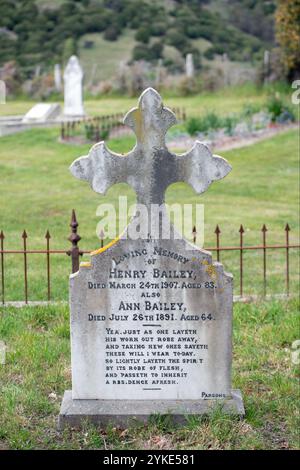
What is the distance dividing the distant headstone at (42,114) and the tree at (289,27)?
7185 millimetres

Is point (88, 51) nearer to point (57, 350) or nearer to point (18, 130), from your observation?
point (18, 130)

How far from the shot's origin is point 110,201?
12.9 m

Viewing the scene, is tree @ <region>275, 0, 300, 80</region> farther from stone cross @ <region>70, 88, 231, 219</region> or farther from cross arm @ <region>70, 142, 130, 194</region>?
cross arm @ <region>70, 142, 130, 194</region>

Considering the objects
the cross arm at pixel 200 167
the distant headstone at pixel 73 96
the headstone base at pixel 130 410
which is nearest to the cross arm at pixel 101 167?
the cross arm at pixel 200 167

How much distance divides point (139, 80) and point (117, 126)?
10.5m

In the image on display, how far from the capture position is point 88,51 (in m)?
47.5

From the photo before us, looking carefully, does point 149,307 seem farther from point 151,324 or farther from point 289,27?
point 289,27

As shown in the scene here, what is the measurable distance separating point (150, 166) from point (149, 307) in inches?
36.1

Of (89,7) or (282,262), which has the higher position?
(89,7)

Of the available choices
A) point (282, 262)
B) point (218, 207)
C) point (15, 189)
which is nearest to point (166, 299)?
point (282, 262)

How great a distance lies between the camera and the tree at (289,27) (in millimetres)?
24486

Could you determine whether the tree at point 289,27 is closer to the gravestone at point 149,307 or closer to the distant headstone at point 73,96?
the distant headstone at point 73,96

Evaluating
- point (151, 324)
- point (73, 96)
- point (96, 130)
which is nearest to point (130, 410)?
point (151, 324)
